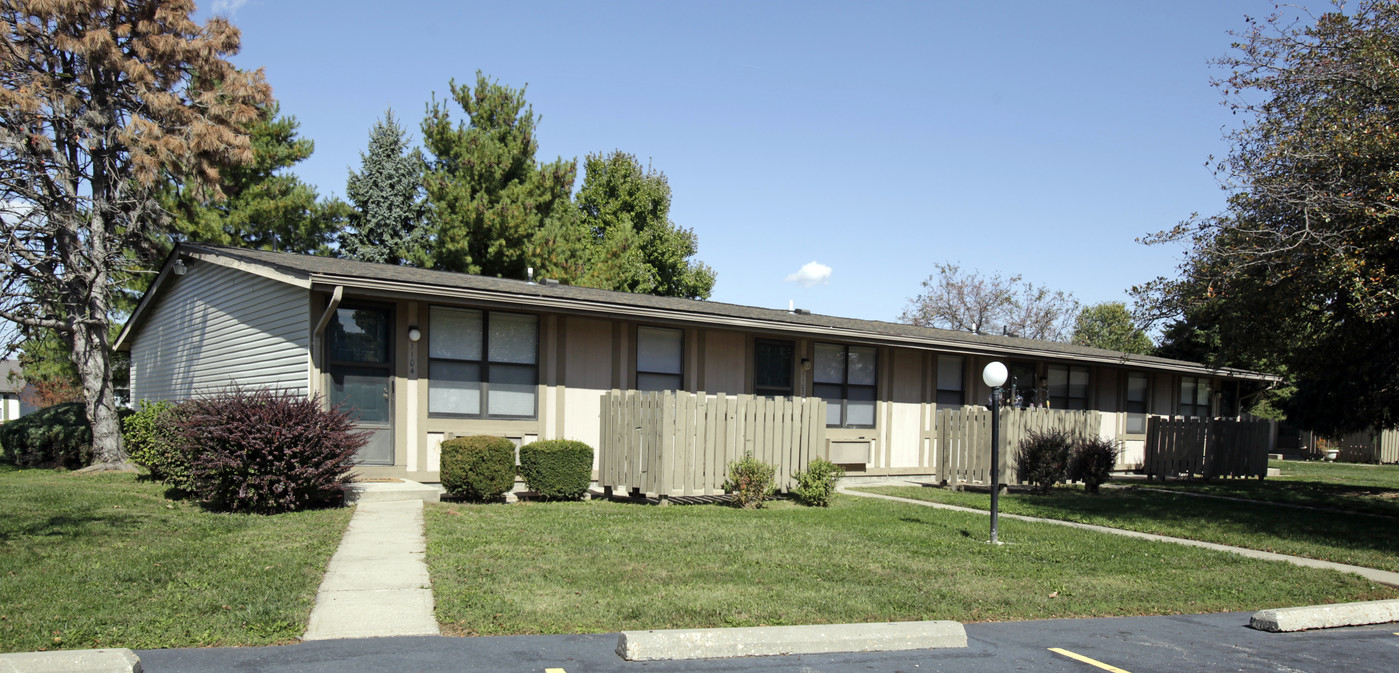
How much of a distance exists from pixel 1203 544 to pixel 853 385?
27.1 ft

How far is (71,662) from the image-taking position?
483 cm

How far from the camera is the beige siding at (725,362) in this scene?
1641cm

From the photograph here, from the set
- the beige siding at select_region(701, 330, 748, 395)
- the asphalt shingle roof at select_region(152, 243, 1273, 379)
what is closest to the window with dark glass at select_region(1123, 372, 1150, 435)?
the asphalt shingle roof at select_region(152, 243, 1273, 379)

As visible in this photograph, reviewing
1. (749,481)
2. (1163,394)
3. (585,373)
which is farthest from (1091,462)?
(1163,394)

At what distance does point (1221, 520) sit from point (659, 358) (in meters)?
8.75

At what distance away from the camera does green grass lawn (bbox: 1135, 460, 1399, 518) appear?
620 inches

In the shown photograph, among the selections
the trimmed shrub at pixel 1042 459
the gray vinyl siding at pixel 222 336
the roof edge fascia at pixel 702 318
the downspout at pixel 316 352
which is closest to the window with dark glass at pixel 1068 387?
the roof edge fascia at pixel 702 318

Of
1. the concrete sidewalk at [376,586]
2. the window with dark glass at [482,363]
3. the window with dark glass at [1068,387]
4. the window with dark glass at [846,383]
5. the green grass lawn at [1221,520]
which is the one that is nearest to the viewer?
the concrete sidewalk at [376,586]

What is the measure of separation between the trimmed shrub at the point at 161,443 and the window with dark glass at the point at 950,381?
14318 millimetres

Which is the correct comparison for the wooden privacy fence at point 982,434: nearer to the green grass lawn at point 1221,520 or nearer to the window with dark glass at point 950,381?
the green grass lawn at point 1221,520

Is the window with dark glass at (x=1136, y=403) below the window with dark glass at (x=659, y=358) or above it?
below

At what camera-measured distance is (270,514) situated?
1062 cm

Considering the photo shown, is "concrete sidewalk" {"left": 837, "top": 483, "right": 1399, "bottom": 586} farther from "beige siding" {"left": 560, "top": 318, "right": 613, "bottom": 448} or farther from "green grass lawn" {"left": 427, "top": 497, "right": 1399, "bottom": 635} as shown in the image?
"beige siding" {"left": 560, "top": 318, "right": 613, "bottom": 448}

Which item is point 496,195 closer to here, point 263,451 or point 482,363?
point 482,363
